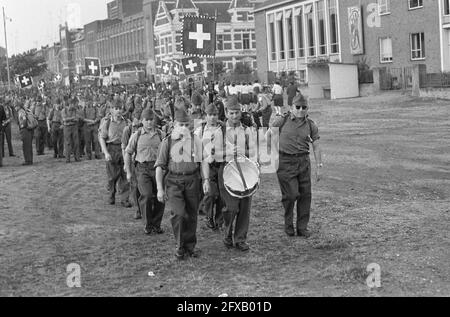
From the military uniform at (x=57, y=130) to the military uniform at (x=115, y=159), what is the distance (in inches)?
347

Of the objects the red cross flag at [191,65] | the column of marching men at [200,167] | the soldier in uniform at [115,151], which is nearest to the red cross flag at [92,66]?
the red cross flag at [191,65]

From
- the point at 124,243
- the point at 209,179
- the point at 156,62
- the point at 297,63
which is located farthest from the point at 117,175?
the point at 156,62

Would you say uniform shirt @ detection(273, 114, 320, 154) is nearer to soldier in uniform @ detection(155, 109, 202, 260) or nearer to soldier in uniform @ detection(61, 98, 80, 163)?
soldier in uniform @ detection(155, 109, 202, 260)

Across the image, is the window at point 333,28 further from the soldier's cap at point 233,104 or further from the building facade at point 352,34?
the soldier's cap at point 233,104

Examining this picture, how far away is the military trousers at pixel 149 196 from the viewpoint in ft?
34.5

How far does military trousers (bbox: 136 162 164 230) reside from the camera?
414 inches

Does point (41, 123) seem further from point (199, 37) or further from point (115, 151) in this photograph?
point (115, 151)

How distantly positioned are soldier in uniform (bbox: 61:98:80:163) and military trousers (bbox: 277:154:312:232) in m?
11.4

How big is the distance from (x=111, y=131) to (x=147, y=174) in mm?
2813

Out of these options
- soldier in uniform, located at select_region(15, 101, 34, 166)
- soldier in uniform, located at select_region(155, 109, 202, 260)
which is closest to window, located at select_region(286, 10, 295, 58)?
soldier in uniform, located at select_region(15, 101, 34, 166)

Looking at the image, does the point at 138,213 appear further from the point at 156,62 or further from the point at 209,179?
the point at 156,62

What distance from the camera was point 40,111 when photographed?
23.7 m

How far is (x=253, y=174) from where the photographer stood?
30.2ft

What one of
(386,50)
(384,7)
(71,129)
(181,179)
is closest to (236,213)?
(181,179)
